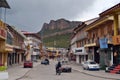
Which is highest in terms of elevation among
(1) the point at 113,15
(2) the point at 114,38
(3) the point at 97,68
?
(1) the point at 113,15

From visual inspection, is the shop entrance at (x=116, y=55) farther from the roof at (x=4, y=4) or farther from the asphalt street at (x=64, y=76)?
the roof at (x=4, y=4)

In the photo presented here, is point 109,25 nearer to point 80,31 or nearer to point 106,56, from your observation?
point 106,56

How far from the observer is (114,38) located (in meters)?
41.4

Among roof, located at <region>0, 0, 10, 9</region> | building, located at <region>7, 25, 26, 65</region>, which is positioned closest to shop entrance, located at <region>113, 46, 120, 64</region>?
roof, located at <region>0, 0, 10, 9</region>

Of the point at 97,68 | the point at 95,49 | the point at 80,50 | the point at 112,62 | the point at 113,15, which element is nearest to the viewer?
the point at 113,15

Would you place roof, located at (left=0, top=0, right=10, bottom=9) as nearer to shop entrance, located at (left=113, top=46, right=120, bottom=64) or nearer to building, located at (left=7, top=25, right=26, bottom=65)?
shop entrance, located at (left=113, top=46, right=120, bottom=64)

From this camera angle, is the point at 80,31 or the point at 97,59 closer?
the point at 97,59

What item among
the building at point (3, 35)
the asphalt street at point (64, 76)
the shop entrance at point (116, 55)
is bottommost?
the asphalt street at point (64, 76)

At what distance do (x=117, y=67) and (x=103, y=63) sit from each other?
388 inches

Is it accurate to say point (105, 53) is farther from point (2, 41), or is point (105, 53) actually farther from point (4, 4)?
point (4, 4)

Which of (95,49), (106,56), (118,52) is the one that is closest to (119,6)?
(118,52)

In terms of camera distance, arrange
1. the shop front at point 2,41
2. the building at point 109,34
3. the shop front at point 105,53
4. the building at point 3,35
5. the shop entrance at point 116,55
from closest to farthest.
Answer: the building at point 3,35
the shop front at point 2,41
the building at point 109,34
the shop entrance at point 116,55
the shop front at point 105,53

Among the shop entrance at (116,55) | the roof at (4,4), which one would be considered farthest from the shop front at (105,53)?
the roof at (4,4)

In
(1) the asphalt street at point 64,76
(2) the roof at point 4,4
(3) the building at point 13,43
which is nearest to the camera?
(1) the asphalt street at point 64,76
